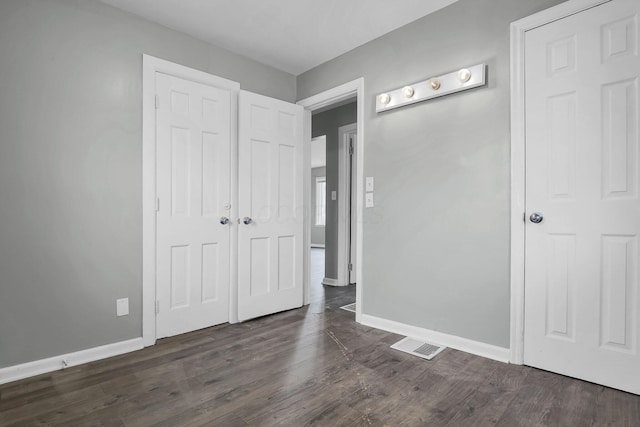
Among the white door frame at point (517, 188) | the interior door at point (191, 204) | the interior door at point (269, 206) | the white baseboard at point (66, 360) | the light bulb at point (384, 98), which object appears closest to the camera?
the white baseboard at point (66, 360)

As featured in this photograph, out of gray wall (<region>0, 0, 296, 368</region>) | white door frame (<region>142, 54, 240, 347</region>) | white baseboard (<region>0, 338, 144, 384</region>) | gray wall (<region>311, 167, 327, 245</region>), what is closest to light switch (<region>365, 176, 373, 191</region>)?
white door frame (<region>142, 54, 240, 347</region>)

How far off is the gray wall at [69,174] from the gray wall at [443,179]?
1902 mm

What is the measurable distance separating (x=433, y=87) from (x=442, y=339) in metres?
1.88

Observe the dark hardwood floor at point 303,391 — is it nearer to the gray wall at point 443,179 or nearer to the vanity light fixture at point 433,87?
the gray wall at point 443,179

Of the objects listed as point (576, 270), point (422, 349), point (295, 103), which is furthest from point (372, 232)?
point (295, 103)

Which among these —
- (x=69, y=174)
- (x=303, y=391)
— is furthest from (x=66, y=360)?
(x=303, y=391)

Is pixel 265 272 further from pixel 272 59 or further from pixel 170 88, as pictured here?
pixel 272 59

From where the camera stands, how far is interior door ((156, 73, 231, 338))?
2.68m

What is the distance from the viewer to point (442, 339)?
252 centimetres

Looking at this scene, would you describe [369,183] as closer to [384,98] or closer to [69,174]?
[384,98]

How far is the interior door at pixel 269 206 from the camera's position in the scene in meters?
3.11

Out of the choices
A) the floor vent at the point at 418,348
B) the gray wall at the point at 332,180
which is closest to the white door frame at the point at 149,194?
the floor vent at the point at 418,348

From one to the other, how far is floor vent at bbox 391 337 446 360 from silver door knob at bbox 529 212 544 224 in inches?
42.8

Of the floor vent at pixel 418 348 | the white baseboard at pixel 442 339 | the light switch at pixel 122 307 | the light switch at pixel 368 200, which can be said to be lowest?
the floor vent at pixel 418 348
